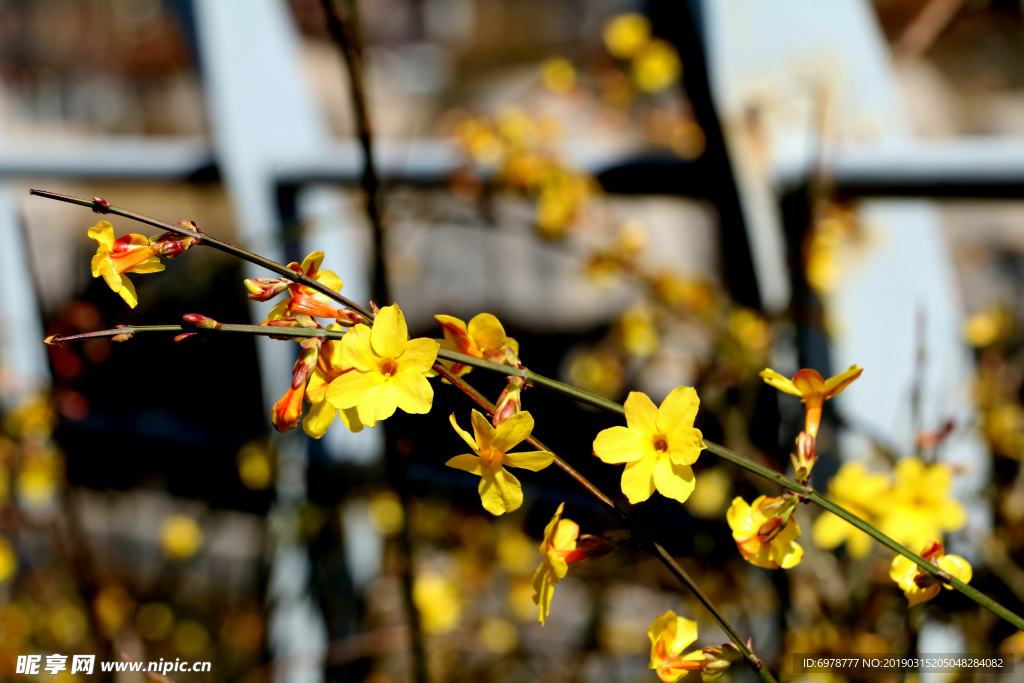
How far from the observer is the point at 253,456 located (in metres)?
1.61

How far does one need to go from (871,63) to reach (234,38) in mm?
1173

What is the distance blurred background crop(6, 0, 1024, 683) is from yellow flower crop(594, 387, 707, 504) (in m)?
0.30

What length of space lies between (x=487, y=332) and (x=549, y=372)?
1.97 meters

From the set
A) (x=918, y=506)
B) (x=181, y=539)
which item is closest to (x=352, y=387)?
(x=918, y=506)

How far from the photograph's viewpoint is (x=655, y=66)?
4.65 feet

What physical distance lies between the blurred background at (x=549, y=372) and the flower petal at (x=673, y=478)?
0.31m

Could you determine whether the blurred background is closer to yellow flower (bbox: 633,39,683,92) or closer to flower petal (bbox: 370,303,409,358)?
yellow flower (bbox: 633,39,683,92)

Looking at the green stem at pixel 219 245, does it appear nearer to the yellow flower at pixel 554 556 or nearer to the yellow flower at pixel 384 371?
the yellow flower at pixel 384 371

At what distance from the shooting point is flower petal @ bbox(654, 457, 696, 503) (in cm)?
39

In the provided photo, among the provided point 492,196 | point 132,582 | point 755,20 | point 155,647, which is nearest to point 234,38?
point 492,196

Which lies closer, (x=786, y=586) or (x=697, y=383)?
(x=786, y=586)

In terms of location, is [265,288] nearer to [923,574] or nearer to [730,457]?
[730,457]

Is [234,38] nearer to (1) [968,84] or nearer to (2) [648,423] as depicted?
(2) [648,423]

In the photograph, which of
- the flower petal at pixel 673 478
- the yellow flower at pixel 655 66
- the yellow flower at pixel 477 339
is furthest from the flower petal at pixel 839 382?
the yellow flower at pixel 655 66
